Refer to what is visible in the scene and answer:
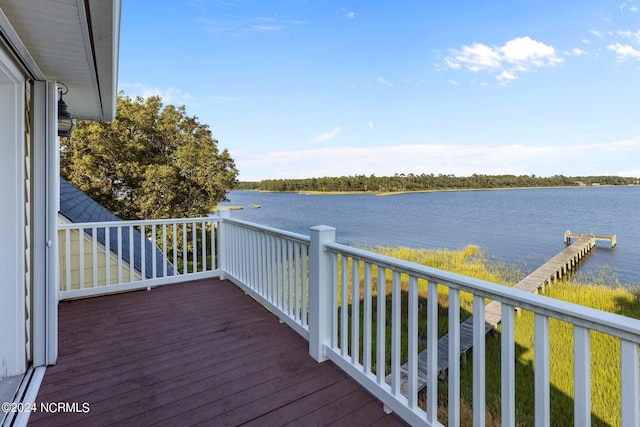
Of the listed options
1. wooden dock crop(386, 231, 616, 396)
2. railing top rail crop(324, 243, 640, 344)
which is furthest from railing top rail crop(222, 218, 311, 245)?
wooden dock crop(386, 231, 616, 396)

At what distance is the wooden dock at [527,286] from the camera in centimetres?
387

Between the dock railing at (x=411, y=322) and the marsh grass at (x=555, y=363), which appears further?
the marsh grass at (x=555, y=363)

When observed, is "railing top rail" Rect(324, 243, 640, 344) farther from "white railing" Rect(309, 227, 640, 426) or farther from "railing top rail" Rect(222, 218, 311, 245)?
"railing top rail" Rect(222, 218, 311, 245)

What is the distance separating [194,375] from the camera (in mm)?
2209

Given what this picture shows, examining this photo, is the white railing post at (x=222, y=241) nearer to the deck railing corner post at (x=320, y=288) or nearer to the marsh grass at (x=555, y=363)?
the marsh grass at (x=555, y=363)

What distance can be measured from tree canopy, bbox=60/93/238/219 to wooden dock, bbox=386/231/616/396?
1048 centimetres

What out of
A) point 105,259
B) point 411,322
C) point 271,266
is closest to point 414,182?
point 105,259

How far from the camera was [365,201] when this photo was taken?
39.2 meters

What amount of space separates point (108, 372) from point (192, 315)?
3.37 feet

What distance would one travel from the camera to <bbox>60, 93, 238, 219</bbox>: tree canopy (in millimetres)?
12305

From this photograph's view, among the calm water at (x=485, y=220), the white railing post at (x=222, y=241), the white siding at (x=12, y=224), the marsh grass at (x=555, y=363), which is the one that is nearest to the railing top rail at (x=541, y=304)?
the marsh grass at (x=555, y=363)

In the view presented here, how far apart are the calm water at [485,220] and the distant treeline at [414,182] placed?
4.61ft

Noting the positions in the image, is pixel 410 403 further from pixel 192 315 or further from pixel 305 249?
pixel 192 315

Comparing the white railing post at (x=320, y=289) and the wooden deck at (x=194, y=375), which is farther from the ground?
the white railing post at (x=320, y=289)
